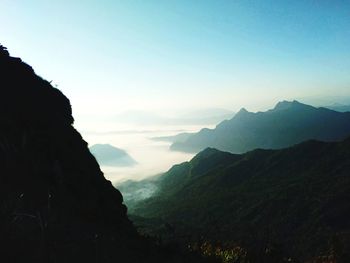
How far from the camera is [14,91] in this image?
30625 mm

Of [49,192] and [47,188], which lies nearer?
[49,192]

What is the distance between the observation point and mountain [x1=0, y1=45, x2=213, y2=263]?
1198 cm

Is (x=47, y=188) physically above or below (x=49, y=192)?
below

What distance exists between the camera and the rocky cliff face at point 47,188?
11906mm

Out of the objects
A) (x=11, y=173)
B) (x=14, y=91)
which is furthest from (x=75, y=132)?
(x=11, y=173)

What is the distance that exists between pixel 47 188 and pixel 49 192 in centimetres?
810

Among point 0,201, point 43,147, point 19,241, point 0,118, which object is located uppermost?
point 0,118

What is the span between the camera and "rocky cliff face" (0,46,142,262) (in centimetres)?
1191

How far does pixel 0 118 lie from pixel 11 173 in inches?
231

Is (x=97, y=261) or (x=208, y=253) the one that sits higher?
(x=97, y=261)

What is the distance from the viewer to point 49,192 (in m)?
10.4

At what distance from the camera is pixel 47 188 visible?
59.6 feet

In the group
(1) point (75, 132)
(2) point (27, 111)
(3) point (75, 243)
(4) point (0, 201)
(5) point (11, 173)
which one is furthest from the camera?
(1) point (75, 132)

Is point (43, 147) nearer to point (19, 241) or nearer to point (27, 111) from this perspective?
point (27, 111)
